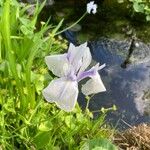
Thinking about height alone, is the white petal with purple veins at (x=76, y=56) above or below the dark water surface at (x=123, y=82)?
above

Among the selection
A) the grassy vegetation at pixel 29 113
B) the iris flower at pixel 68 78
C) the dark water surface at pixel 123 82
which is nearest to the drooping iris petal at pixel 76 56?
the iris flower at pixel 68 78

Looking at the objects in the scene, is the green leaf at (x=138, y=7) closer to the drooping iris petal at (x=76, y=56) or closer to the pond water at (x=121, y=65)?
the pond water at (x=121, y=65)

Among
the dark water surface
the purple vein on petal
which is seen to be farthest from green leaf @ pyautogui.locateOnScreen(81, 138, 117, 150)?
the dark water surface

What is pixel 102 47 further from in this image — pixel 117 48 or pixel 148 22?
pixel 148 22

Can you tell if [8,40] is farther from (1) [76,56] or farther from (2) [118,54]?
(2) [118,54]

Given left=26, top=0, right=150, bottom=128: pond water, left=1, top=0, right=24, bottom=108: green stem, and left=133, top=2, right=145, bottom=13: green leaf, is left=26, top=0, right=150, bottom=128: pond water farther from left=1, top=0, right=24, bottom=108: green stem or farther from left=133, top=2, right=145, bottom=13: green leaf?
left=1, top=0, right=24, bottom=108: green stem

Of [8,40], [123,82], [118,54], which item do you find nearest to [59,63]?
[8,40]

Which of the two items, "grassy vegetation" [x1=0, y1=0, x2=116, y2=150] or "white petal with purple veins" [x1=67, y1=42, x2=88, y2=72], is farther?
"grassy vegetation" [x1=0, y1=0, x2=116, y2=150]

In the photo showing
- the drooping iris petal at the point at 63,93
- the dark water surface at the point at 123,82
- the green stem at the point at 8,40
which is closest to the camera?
the drooping iris petal at the point at 63,93
